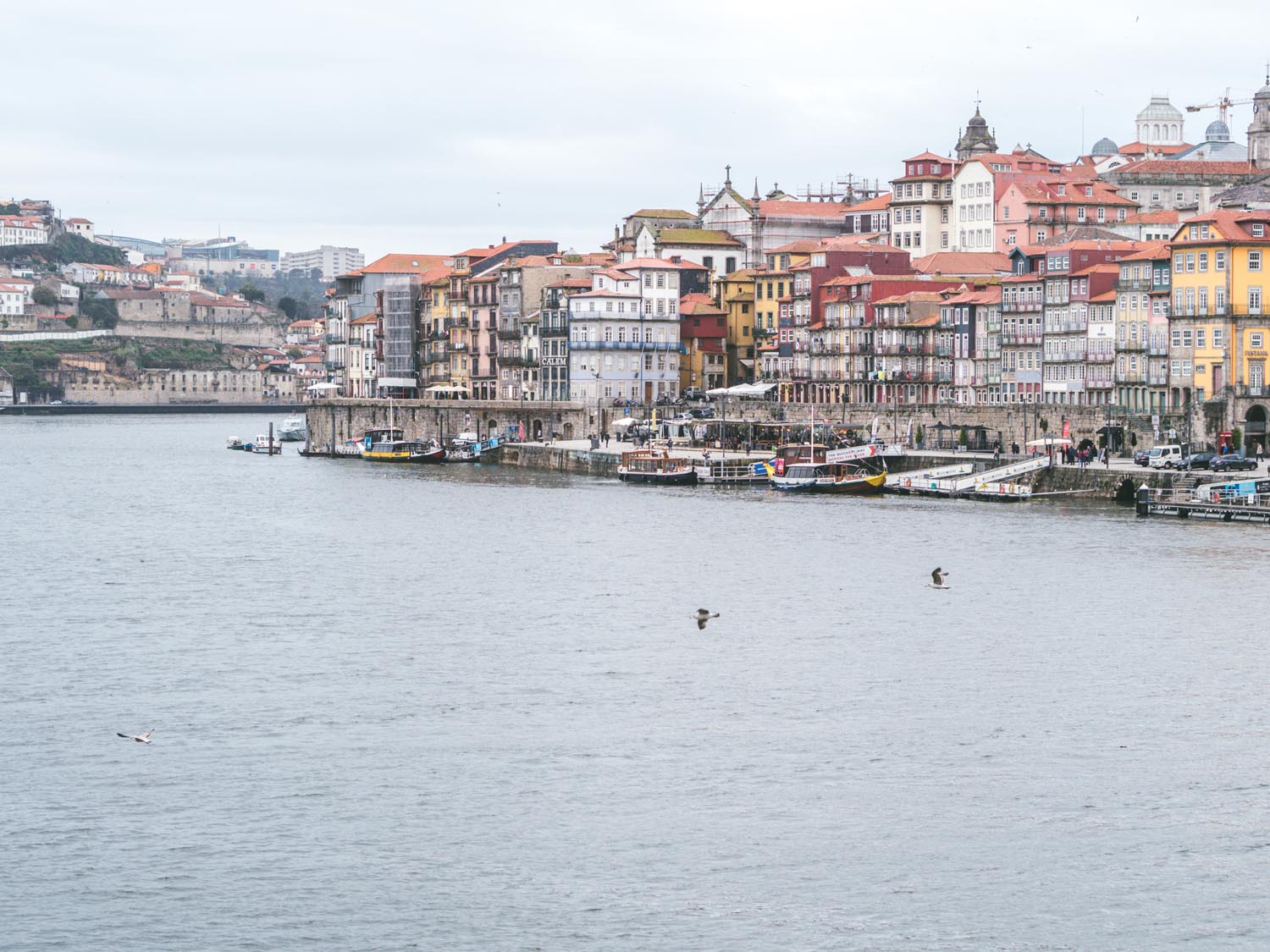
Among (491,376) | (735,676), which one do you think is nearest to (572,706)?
(735,676)

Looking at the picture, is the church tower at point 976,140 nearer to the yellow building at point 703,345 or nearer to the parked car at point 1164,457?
the yellow building at point 703,345

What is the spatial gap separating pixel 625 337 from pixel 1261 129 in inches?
1837

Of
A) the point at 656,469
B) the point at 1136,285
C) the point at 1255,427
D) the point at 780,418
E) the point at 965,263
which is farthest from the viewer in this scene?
the point at 965,263

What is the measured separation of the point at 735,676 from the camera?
43375mm

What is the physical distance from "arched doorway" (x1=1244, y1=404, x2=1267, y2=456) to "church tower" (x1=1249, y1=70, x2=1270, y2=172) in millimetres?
54705

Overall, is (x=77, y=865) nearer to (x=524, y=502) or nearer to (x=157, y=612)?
(x=157, y=612)

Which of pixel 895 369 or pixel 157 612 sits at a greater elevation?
pixel 895 369

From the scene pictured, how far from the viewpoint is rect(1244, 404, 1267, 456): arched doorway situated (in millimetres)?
86000

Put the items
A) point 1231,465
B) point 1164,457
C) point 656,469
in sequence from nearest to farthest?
1. point 1231,465
2. point 1164,457
3. point 656,469

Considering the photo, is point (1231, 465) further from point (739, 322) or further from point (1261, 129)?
point (1261, 129)

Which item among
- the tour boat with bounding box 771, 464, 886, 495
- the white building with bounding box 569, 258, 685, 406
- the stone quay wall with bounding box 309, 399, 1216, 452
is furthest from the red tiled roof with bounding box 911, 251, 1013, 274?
the tour boat with bounding box 771, 464, 886, 495

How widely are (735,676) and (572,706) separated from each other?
15.8ft

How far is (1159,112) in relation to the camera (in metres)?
170

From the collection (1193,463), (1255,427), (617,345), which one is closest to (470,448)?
(617,345)
